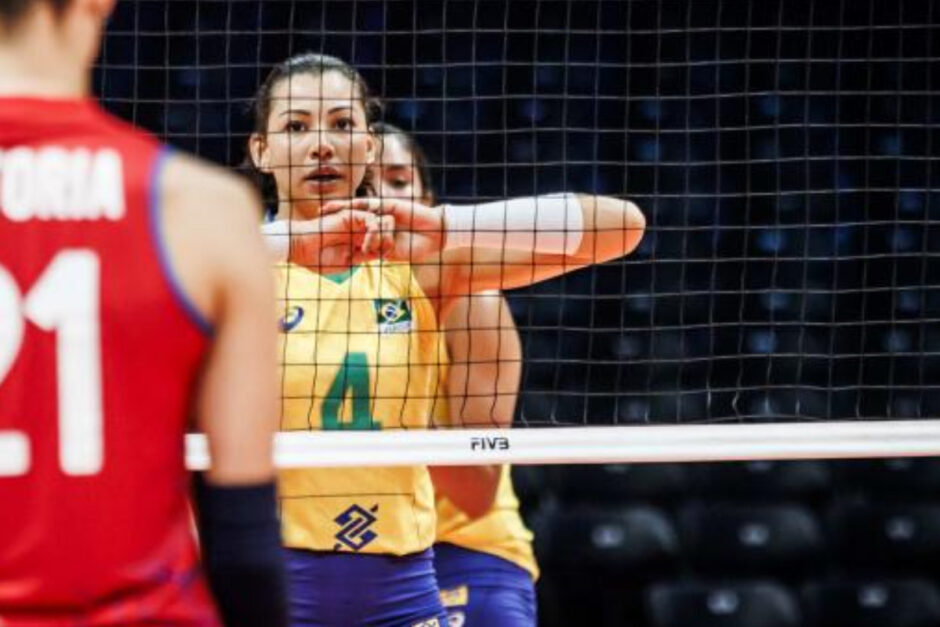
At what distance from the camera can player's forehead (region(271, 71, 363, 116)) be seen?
15.7 feet

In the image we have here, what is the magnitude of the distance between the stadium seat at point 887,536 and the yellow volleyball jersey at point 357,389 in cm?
398

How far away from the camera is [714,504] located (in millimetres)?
8508

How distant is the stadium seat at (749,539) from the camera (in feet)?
27.1

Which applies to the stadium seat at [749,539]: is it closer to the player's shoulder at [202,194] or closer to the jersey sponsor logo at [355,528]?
the jersey sponsor logo at [355,528]

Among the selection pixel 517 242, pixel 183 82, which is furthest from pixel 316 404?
pixel 183 82

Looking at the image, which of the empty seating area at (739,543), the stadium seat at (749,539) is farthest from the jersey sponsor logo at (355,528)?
the stadium seat at (749,539)

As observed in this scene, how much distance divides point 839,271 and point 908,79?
2.91ft

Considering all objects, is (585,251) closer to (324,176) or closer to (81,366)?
(324,176)

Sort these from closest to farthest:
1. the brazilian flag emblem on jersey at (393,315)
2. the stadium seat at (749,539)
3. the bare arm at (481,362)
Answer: the brazilian flag emblem on jersey at (393,315), the bare arm at (481,362), the stadium seat at (749,539)

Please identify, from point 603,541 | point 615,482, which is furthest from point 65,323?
point 615,482

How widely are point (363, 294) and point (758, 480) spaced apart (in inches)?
166

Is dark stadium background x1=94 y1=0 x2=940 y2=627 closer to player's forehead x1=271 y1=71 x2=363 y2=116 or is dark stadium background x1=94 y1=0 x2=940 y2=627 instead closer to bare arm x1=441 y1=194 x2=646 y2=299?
player's forehead x1=271 y1=71 x2=363 y2=116

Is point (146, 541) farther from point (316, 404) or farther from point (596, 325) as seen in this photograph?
point (596, 325)

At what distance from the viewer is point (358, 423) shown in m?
4.69
